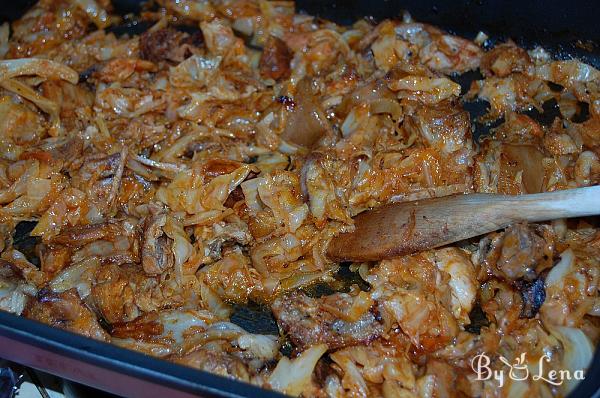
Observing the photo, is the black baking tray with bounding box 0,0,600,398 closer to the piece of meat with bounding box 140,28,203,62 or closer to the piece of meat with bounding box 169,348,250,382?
the piece of meat with bounding box 169,348,250,382

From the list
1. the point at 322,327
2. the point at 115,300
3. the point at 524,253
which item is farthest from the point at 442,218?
the point at 115,300

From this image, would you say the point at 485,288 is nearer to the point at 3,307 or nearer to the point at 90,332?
the point at 90,332

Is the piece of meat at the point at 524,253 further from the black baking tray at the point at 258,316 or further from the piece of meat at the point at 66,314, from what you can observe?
the piece of meat at the point at 66,314

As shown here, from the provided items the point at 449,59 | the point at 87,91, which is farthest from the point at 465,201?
the point at 87,91

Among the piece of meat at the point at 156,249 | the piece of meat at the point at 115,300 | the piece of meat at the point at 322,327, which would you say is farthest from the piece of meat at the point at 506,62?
the piece of meat at the point at 115,300

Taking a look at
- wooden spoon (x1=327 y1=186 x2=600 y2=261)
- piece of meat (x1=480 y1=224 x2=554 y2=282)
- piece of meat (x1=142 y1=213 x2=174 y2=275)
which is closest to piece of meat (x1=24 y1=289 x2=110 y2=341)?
piece of meat (x1=142 y1=213 x2=174 y2=275)
